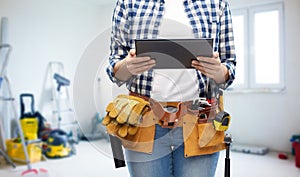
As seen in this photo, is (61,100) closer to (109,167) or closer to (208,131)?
(109,167)

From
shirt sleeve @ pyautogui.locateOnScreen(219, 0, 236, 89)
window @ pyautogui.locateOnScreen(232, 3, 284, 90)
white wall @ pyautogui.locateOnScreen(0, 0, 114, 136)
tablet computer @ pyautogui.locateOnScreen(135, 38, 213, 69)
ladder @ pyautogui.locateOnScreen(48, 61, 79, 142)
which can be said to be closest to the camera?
tablet computer @ pyautogui.locateOnScreen(135, 38, 213, 69)

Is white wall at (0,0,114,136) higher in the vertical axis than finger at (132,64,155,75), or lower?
higher

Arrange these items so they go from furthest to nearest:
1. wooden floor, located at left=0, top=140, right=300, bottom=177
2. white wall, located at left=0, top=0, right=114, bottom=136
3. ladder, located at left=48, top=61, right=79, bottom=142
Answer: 1. ladder, located at left=48, top=61, right=79, bottom=142
2. white wall, located at left=0, top=0, right=114, bottom=136
3. wooden floor, located at left=0, top=140, right=300, bottom=177

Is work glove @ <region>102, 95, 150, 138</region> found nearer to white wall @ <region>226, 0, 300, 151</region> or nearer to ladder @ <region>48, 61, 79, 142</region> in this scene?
white wall @ <region>226, 0, 300, 151</region>

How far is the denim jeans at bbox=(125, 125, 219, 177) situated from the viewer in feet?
2.31

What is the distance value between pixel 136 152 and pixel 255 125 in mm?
3200

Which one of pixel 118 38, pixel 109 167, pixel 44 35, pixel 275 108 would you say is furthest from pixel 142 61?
pixel 44 35

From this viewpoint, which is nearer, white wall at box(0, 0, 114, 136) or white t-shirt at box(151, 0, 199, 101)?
white t-shirt at box(151, 0, 199, 101)

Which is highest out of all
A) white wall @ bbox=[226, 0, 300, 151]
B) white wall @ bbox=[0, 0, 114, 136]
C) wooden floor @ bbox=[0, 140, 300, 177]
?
white wall @ bbox=[0, 0, 114, 136]

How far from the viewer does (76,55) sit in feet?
14.8

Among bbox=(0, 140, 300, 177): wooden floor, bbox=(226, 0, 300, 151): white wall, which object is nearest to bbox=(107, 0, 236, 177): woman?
bbox=(0, 140, 300, 177): wooden floor

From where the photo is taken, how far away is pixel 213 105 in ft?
2.38

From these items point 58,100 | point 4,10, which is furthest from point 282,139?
point 4,10

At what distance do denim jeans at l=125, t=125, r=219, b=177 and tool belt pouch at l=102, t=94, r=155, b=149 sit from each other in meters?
0.03
